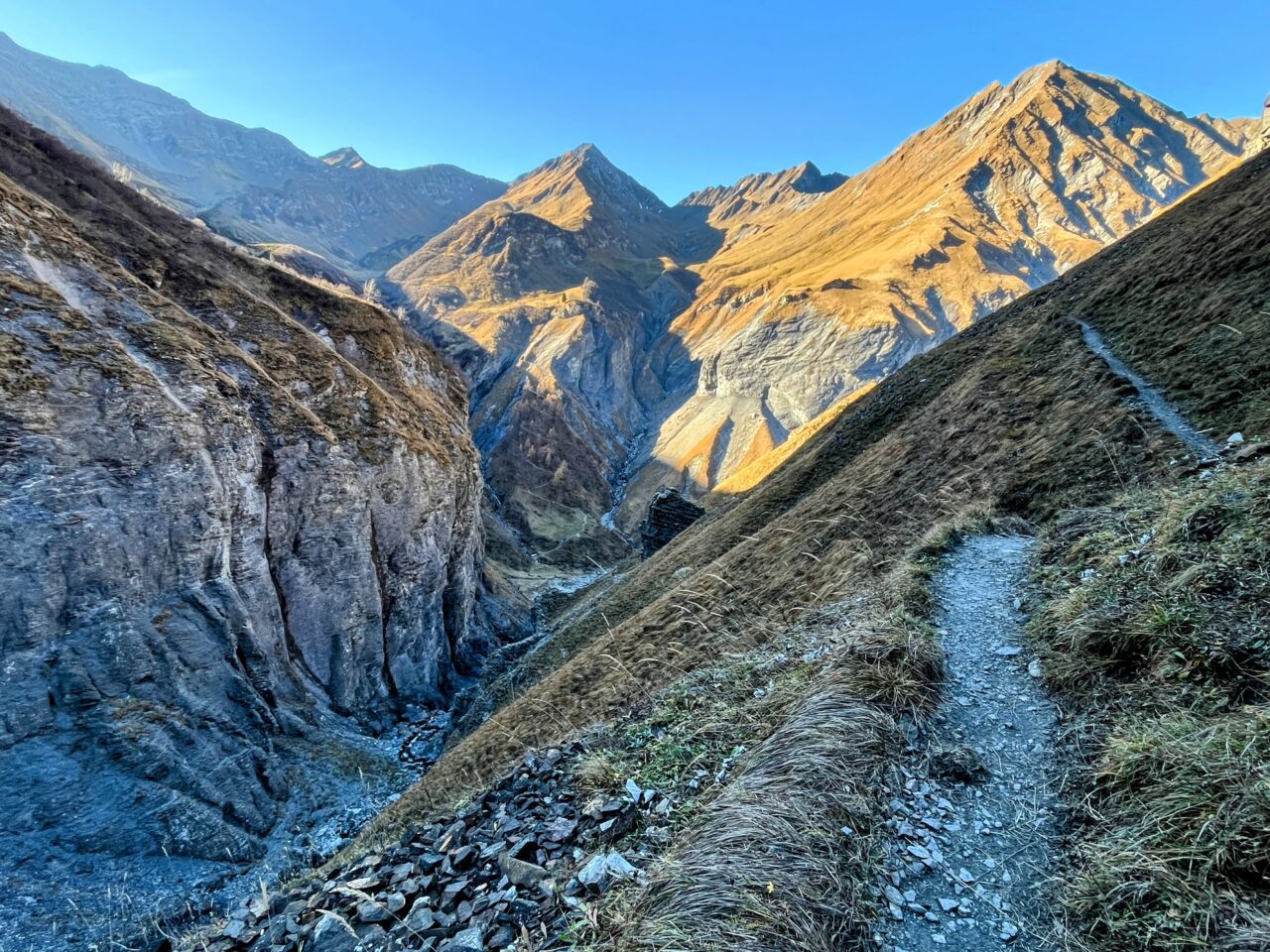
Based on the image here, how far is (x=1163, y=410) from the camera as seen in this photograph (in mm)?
13117

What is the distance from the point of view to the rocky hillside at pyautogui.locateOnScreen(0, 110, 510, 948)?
18.7 m

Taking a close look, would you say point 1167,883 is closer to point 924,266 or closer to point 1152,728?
point 1152,728

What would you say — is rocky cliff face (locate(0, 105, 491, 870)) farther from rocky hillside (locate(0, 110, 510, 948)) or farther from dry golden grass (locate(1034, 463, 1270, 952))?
dry golden grass (locate(1034, 463, 1270, 952))

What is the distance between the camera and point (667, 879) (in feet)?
13.0

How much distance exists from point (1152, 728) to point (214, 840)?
92.9 ft

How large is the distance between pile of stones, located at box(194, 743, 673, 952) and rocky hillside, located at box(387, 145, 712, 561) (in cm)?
6998

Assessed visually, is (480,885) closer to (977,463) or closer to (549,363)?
(977,463)

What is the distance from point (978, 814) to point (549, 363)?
13263 cm

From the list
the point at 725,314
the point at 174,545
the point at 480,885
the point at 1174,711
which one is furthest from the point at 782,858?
the point at 725,314

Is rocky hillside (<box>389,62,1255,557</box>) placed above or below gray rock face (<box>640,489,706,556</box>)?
above

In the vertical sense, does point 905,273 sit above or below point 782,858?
above

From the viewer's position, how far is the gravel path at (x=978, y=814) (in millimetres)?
3586

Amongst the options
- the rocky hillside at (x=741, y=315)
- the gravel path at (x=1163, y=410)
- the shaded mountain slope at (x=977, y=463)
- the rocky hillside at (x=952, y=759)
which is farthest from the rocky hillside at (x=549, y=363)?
the rocky hillside at (x=952, y=759)


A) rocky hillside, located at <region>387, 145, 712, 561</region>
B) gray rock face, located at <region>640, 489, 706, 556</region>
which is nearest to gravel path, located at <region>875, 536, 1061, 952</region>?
gray rock face, located at <region>640, 489, 706, 556</region>
